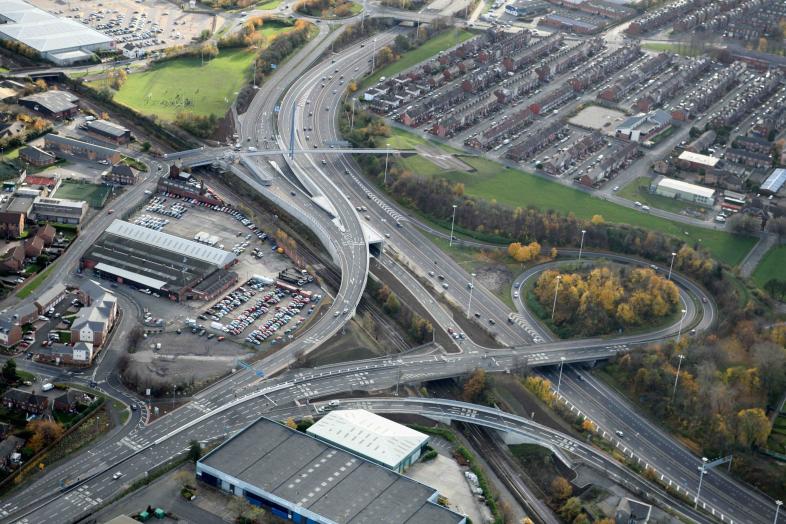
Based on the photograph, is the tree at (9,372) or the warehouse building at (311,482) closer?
the warehouse building at (311,482)

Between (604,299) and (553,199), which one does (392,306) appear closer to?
(604,299)

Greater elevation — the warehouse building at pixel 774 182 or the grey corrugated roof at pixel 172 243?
the grey corrugated roof at pixel 172 243

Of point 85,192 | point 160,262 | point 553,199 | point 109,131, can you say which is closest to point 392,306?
point 160,262

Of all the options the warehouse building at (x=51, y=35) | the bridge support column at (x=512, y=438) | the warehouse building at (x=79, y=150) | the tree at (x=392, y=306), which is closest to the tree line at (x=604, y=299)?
the tree at (x=392, y=306)

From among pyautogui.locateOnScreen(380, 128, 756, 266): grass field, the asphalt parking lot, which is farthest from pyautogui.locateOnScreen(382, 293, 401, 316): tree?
the asphalt parking lot

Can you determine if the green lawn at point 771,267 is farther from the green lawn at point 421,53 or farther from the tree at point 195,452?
the green lawn at point 421,53

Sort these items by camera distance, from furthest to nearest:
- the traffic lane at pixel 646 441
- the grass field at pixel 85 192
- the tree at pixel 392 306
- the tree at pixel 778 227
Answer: the tree at pixel 778 227, the grass field at pixel 85 192, the tree at pixel 392 306, the traffic lane at pixel 646 441

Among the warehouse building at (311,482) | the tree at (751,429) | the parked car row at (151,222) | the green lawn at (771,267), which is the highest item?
the parked car row at (151,222)
